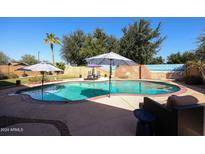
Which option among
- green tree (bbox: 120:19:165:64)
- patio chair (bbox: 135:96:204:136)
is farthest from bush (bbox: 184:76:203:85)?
green tree (bbox: 120:19:165:64)

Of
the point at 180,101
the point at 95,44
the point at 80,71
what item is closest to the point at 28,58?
the point at 95,44

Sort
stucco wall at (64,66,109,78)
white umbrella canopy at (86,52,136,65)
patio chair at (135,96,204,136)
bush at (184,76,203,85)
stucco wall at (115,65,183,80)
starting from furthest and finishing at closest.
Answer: stucco wall at (64,66,109,78)
stucco wall at (115,65,183,80)
bush at (184,76,203,85)
white umbrella canopy at (86,52,136,65)
patio chair at (135,96,204,136)

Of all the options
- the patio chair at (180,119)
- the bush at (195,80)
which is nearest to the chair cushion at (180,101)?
the patio chair at (180,119)

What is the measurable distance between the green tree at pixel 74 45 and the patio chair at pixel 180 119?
26.8 m

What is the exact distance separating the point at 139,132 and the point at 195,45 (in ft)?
41.4

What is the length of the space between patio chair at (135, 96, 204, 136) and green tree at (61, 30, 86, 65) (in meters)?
26.8

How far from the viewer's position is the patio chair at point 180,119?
228 centimetres

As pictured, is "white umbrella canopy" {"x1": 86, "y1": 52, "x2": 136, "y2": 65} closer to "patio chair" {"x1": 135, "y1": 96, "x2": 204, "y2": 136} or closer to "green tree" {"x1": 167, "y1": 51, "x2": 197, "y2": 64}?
"patio chair" {"x1": 135, "y1": 96, "x2": 204, "y2": 136}

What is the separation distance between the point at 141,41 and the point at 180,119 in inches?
904

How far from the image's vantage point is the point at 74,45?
28797 millimetres

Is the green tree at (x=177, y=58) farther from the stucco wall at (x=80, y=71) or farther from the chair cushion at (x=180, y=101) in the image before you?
the chair cushion at (x=180, y=101)

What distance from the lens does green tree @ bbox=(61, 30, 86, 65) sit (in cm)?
2880
